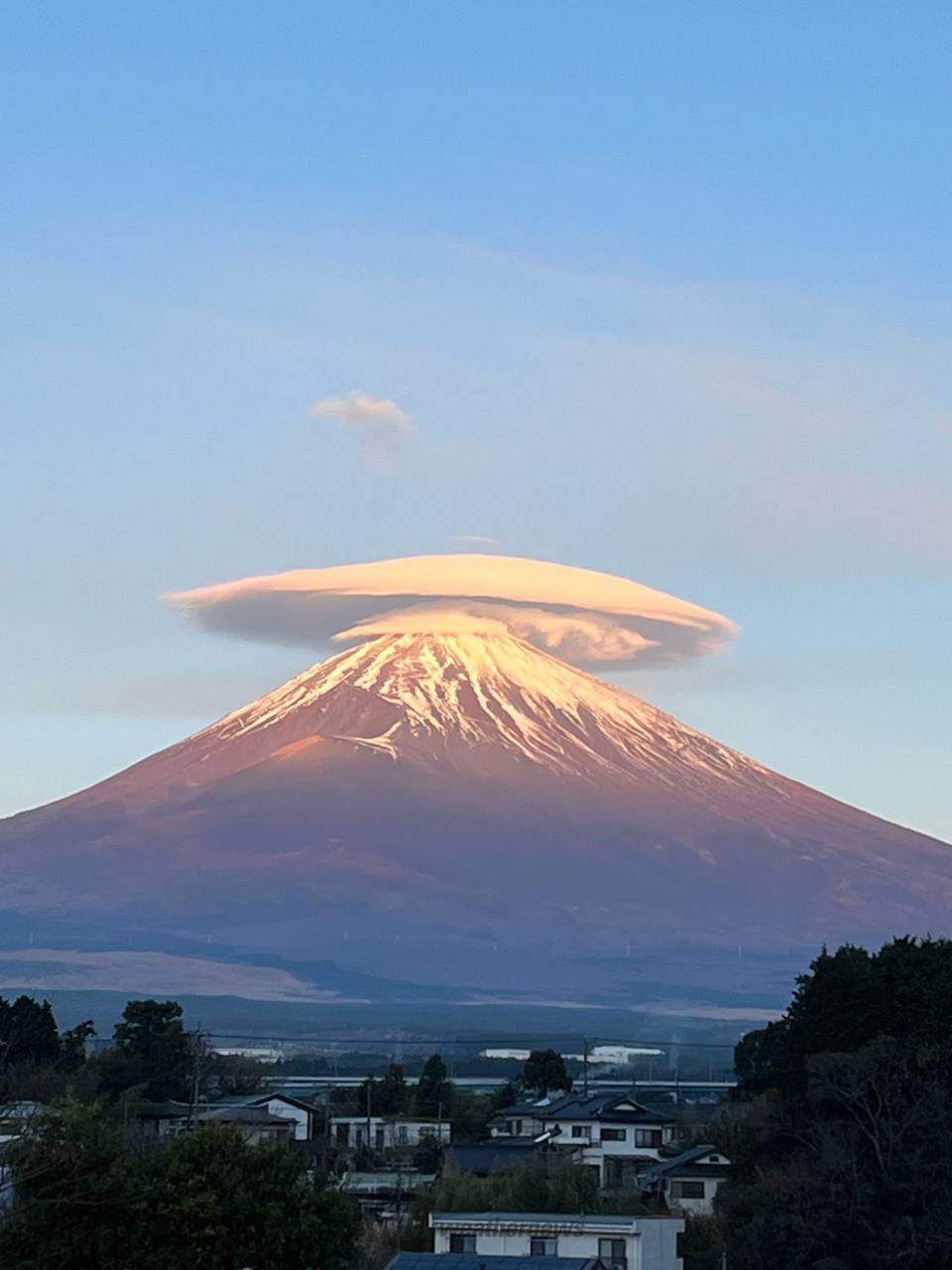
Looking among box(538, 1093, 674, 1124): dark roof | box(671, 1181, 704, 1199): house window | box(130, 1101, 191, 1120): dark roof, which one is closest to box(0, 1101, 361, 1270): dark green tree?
box(671, 1181, 704, 1199): house window

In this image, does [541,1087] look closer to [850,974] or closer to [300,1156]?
[850,974]

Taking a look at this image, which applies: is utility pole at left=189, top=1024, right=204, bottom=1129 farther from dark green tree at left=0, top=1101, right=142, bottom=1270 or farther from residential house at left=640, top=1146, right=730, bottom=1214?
dark green tree at left=0, top=1101, right=142, bottom=1270

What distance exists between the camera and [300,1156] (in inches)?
1361

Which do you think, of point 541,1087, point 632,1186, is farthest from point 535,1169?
point 541,1087

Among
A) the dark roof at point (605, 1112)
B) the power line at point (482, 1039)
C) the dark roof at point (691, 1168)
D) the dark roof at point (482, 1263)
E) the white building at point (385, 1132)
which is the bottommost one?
the dark roof at point (482, 1263)

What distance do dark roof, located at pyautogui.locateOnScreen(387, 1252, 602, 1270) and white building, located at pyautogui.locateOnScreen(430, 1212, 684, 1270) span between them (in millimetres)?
5770

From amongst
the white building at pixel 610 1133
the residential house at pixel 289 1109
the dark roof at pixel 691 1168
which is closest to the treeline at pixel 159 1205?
the dark roof at pixel 691 1168

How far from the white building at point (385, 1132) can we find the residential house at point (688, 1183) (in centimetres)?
1577

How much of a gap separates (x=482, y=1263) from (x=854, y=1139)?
39.5 feet

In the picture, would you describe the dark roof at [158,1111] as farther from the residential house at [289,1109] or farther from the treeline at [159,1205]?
the treeline at [159,1205]

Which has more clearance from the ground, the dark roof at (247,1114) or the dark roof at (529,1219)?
the dark roof at (247,1114)

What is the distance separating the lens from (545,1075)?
324 feet

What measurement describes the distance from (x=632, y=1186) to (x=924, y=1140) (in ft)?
40.5

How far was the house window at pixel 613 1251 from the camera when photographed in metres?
44.1
